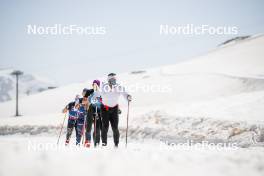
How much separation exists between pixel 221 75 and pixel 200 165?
157 feet

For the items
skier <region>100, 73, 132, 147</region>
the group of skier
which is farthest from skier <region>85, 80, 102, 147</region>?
skier <region>100, 73, 132, 147</region>

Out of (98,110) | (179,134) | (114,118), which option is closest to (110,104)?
(114,118)

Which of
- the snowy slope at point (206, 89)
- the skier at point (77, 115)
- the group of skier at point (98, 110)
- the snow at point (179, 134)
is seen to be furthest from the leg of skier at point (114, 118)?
the snowy slope at point (206, 89)

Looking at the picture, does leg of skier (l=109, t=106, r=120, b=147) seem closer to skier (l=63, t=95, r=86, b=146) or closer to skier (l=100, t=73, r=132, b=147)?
skier (l=100, t=73, r=132, b=147)

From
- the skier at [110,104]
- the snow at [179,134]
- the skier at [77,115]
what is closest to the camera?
the snow at [179,134]

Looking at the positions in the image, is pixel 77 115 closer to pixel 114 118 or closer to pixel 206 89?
pixel 114 118

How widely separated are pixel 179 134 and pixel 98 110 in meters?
7.99

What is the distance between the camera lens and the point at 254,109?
60.8 feet

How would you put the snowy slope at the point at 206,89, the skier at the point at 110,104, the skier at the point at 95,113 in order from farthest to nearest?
the snowy slope at the point at 206,89 < the skier at the point at 95,113 < the skier at the point at 110,104

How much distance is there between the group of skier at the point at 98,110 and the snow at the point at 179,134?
121 centimetres

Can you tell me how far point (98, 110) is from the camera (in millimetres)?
9789

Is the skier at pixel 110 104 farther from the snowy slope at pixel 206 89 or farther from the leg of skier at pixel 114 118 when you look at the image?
the snowy slope at pixel 206 89

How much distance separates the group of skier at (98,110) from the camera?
29.5ft

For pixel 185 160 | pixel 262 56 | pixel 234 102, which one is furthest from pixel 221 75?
pixel 185 160
